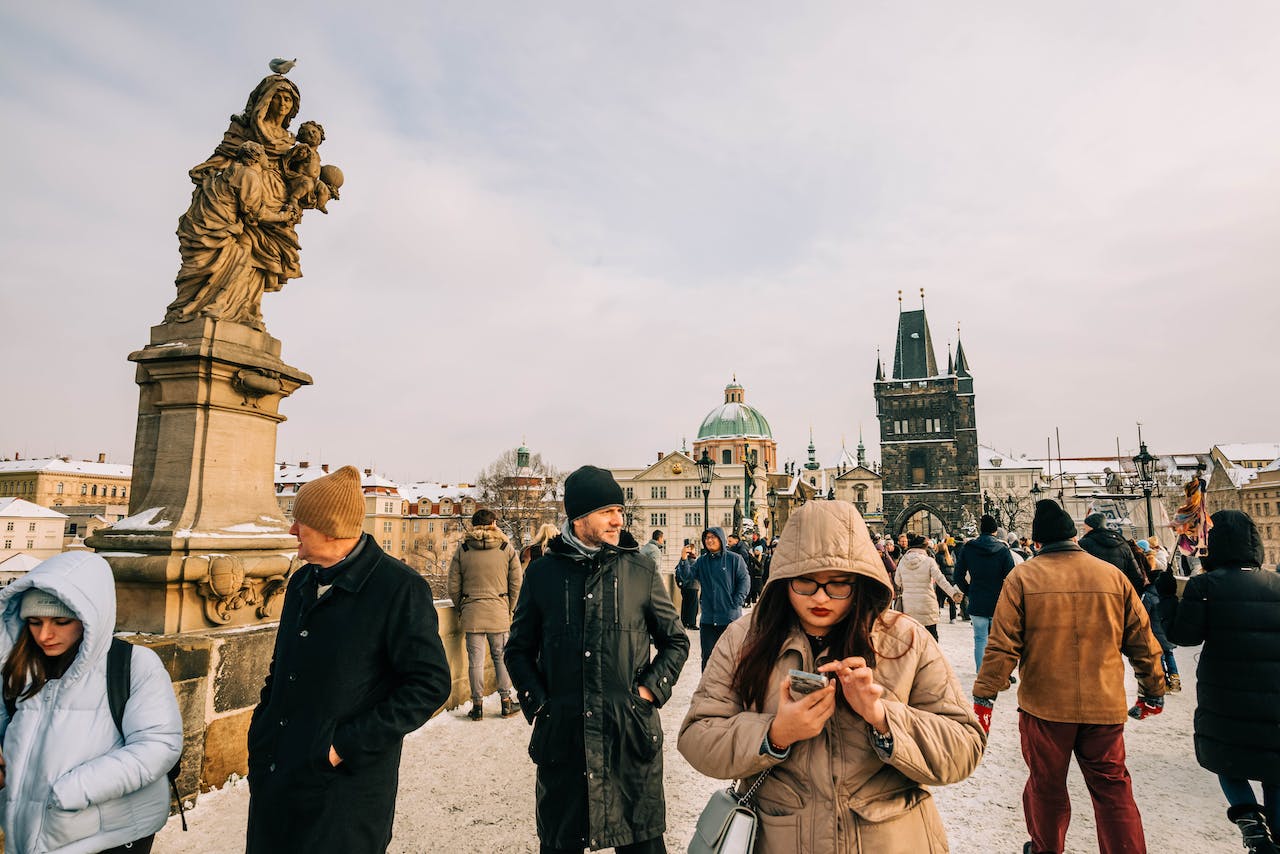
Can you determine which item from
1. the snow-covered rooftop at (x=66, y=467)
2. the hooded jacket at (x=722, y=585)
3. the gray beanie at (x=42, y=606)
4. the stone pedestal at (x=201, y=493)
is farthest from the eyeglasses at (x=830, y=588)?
the snow-covered rooftop at (x=66, y=467)

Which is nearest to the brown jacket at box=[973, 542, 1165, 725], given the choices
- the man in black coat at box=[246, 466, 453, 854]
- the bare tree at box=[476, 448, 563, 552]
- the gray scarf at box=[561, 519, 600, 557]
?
the gray scarf at box=[561, 519, 600, 557]

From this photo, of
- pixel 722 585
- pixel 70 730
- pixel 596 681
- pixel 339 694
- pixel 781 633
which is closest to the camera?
pixel 781 633

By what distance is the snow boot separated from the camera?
10.8ft

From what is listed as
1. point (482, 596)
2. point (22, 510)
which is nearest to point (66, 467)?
point (22, 510)

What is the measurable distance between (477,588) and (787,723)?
16.1ft

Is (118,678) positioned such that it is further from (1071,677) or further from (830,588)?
(1071,677)

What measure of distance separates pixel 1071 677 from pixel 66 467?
95.1m

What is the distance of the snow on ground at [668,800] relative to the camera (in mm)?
3732

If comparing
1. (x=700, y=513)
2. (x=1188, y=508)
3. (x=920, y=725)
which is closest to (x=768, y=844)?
(x=920, y=725)

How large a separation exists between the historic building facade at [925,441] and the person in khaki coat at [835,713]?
7492 centimetres

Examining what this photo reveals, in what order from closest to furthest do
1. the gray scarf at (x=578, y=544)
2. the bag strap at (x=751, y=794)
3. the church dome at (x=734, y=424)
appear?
the bag strap at (x=751, y=794) → the gray scarf at (x=578, y=544) → the church dome at (x=734, y=424)

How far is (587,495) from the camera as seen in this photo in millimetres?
3176

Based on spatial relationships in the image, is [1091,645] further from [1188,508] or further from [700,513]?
[700,513]

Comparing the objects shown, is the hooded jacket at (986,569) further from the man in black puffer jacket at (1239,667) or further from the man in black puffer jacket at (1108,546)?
the man in black puffer jacket at (1239,667)
